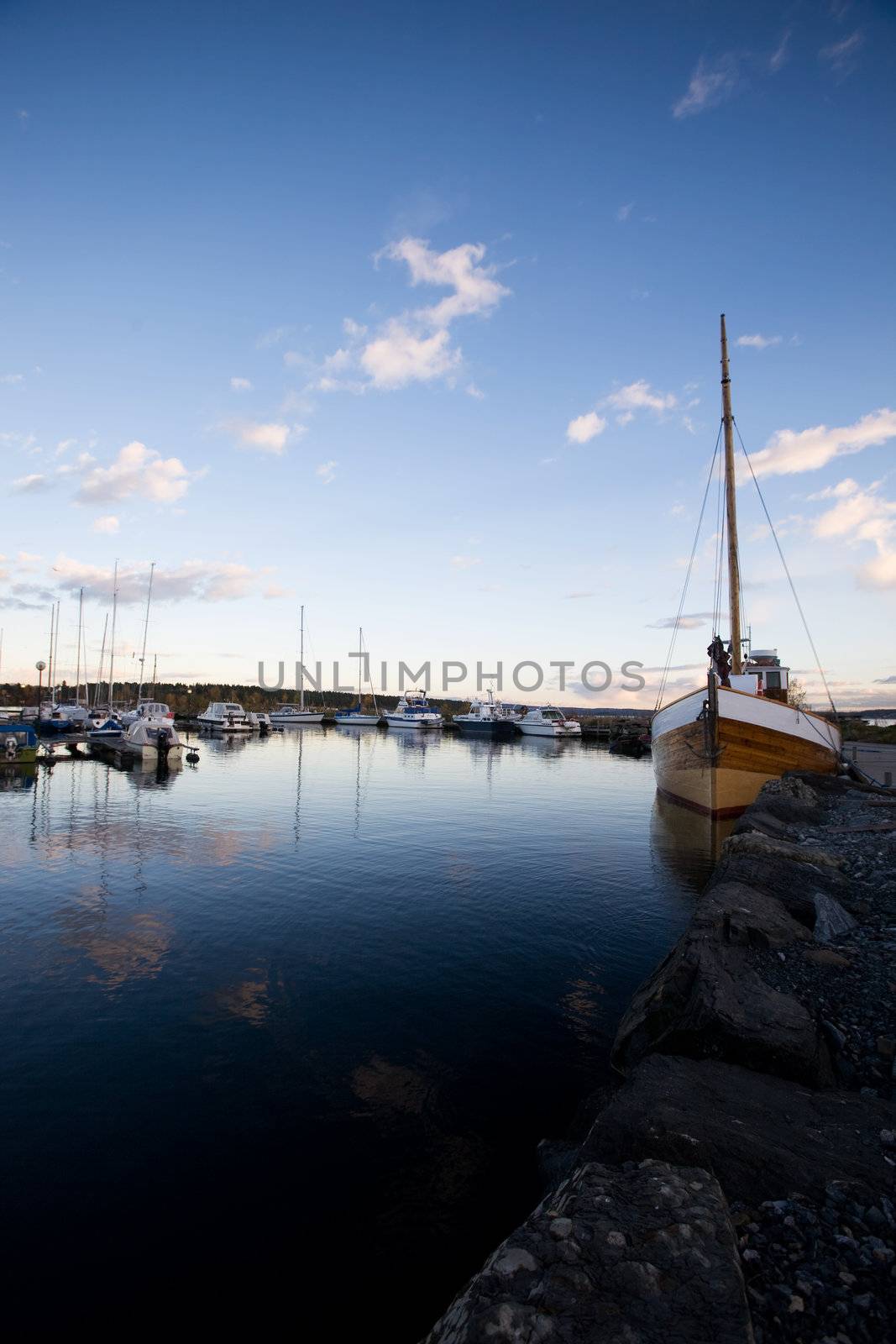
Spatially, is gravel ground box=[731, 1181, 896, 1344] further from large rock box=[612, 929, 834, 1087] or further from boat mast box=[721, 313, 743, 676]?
boat mast box=[721, 313, 743, 676]

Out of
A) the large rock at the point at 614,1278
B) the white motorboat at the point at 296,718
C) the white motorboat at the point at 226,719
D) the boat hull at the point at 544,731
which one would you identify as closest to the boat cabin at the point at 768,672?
the large rock at the point at 614,1278

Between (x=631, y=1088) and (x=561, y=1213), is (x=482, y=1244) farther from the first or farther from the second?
(x=561, y=1213)

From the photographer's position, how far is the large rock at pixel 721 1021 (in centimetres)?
578

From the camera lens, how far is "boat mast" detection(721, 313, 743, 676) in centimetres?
A: 2581

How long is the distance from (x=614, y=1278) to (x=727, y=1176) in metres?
1.41

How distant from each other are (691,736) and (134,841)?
19.9 metres

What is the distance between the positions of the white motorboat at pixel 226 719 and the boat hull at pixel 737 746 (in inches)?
2656

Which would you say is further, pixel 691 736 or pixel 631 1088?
pixel 691 736

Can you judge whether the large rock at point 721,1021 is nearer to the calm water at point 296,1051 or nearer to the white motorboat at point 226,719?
the calm water at point 296,1051

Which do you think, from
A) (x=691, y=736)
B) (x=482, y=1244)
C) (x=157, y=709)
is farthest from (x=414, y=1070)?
(x=157, y=709)

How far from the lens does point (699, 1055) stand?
6125 millimetres

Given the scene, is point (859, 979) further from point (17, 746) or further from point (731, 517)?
point (17, 746)

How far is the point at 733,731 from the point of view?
22.0 m

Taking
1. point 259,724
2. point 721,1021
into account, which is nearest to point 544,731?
point 259,724
